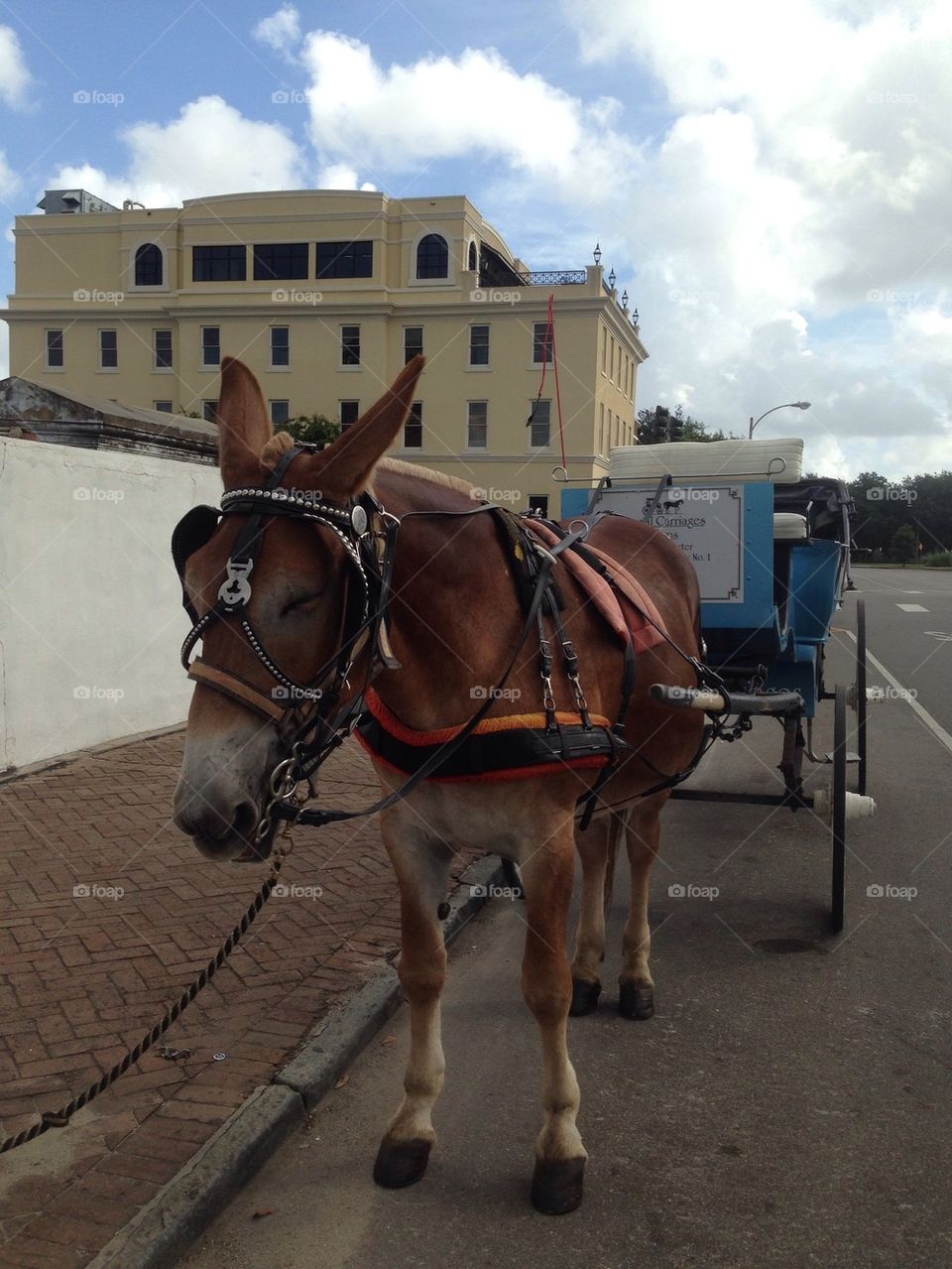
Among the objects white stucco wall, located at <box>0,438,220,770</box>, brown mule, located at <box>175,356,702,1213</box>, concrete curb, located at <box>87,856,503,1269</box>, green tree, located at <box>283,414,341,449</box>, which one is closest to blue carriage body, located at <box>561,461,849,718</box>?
brown mule, located at <box>175,356,702,1213</box>

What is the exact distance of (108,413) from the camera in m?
10.6

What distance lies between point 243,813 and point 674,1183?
1994 millimetres

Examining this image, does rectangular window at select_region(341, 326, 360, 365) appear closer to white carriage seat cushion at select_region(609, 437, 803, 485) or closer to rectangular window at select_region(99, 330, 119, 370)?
rectangular window at select_region(99, 330, 119, 370)

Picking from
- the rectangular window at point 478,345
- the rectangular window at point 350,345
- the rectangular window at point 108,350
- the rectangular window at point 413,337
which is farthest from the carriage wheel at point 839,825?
the rectangular window at point 108,350

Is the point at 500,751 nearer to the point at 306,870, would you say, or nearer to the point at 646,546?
the point at 646,546

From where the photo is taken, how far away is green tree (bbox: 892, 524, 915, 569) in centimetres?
6117

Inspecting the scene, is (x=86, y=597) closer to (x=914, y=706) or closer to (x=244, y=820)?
(x=244, y=820)

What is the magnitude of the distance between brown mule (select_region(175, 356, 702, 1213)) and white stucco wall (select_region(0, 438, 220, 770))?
5.36 m

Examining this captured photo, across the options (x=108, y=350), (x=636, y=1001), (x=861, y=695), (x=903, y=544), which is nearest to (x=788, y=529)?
(x=861, y=695)

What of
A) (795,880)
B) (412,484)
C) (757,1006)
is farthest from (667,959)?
(412,484)

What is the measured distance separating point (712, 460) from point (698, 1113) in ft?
13.5

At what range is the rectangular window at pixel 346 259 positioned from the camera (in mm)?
48250

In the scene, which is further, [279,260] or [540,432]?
[279,260]

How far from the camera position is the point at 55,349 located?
52.9 meters
